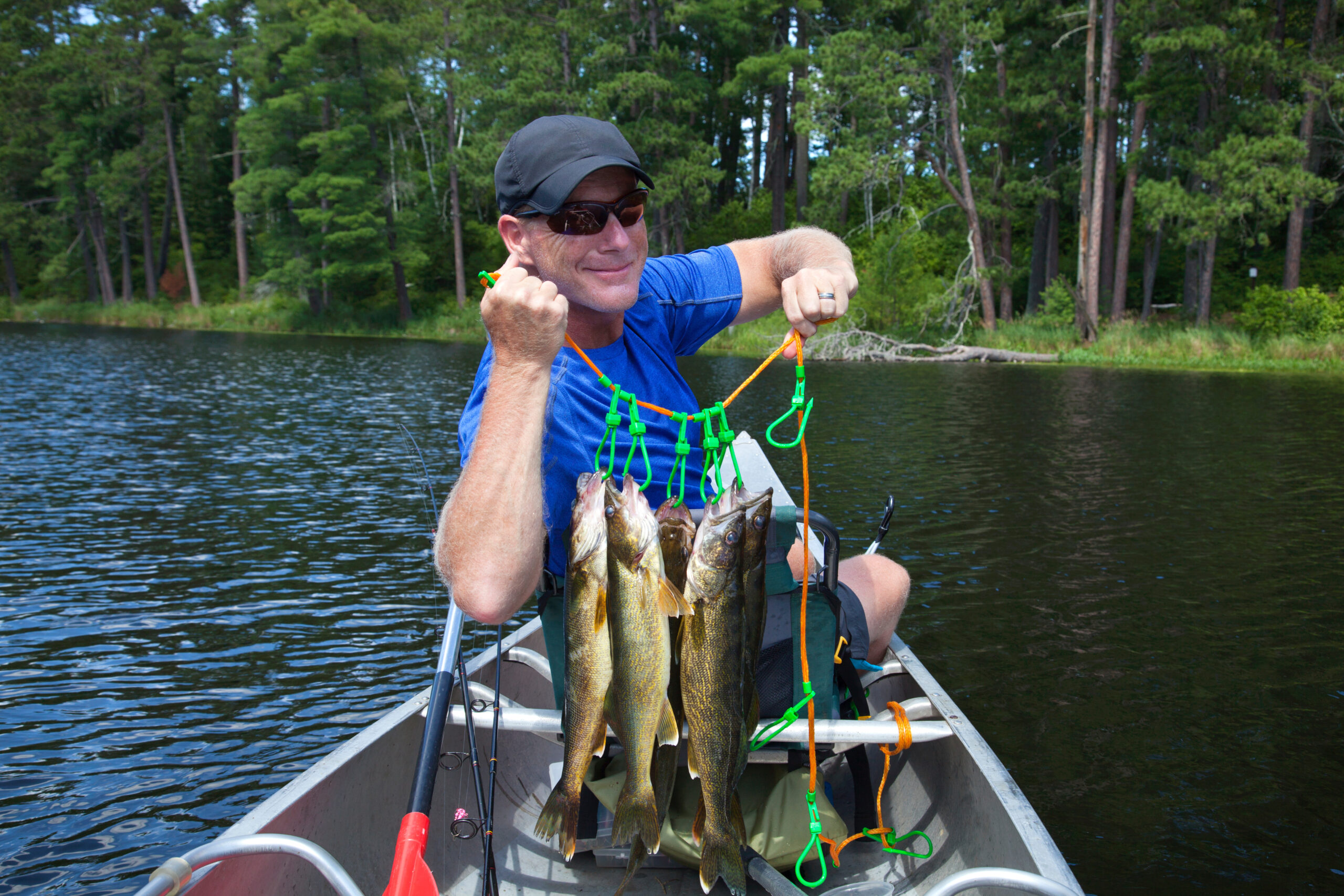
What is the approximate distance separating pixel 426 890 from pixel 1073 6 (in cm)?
4114

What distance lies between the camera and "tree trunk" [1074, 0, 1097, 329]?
32375 millimetres

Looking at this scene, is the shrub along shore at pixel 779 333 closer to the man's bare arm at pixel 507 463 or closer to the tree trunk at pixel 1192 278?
the tree trunk at pixel 1192 278

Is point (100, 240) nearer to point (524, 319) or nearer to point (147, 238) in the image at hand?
point (147, 238)

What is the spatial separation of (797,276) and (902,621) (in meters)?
4.81

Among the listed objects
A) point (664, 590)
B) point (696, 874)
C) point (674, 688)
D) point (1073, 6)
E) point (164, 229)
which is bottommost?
point (696, 874)

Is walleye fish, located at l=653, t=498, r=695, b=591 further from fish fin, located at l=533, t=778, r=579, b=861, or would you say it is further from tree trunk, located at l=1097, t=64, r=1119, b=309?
tree trunk, located at l=1097, t=64, r=1119, b=309

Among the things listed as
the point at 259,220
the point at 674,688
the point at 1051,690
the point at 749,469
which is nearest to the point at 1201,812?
the point at 1051,690

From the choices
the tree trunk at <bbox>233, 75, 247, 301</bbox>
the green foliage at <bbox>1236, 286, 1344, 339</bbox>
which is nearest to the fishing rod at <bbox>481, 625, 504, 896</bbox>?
the green foliage at <bbox>1236, 286, 1344, 339</bbox>

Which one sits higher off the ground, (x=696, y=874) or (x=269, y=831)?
(x=269, y=831)

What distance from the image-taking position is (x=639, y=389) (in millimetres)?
2908

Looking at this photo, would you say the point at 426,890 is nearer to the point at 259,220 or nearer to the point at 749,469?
the point at 749,469

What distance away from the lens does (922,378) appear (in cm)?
2569

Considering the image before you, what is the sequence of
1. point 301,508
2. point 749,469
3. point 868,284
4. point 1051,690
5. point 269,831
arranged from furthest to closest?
point 868,284
point 301,508
point 1051,690
point 749,469
point 269,831

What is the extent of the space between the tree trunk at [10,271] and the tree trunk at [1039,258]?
55.8 meters
